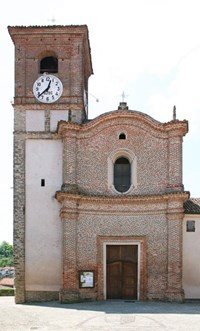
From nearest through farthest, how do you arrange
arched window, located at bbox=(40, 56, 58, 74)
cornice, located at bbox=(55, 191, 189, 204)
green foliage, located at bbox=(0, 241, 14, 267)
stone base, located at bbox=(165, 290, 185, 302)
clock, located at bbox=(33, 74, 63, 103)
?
1. stone base, located at bbox=(165, 290, 185, 302)
2. cornice, located at bbox=(55, 191, 189, 204)
3. clock, located at bbox=(33, 74, 63, 103)
4. arched window, located at bbox=(40, 56, 58, 74)
5. green foliage, located at bbox=(0, 241, 14, 267)

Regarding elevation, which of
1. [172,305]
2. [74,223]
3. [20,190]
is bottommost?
[172,305]

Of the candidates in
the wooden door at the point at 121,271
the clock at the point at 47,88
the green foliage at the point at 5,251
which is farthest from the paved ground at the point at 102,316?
the green foliage at the point at 5,251

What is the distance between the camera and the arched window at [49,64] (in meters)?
29.4

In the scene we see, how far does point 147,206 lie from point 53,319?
351 inches

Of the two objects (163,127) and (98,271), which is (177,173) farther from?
(98,271)

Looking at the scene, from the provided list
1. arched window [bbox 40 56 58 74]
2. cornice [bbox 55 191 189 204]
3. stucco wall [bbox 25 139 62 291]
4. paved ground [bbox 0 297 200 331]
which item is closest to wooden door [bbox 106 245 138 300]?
paved ground [bbox 0 297 200 331]

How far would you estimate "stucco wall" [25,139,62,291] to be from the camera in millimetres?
26984

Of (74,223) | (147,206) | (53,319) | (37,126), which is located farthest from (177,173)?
(53,319)

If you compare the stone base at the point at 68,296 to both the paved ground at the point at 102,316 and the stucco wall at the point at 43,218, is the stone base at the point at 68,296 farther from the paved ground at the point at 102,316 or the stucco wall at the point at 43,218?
the stucco wall at the point at 43,218


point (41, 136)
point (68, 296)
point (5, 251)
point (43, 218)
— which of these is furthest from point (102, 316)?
point (5, 251)

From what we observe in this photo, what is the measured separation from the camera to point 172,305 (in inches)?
970

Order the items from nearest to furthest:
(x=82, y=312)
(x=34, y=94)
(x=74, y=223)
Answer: (x=82, y=312) < (x=74, y=223) < (x=34, y=94)

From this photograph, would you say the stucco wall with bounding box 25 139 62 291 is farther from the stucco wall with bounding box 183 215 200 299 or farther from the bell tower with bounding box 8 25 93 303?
the stucco wall with bounding box 183 215 200 299

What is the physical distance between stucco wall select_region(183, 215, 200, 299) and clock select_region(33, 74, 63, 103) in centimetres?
977
